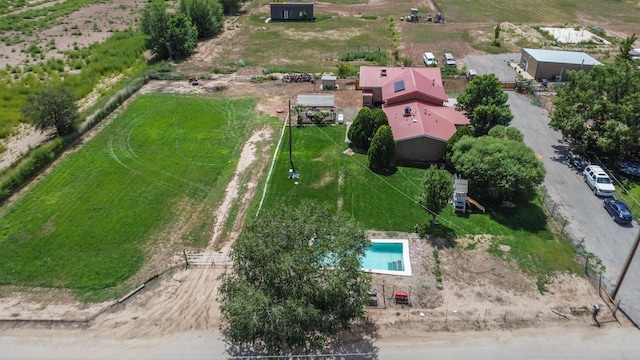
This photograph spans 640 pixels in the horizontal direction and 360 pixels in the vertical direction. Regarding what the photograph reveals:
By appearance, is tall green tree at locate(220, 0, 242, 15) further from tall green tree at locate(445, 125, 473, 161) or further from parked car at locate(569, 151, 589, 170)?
parked car at locate(569, 151, 589, 170)

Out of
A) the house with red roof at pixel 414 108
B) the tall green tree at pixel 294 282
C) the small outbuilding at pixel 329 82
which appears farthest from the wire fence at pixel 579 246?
the small outbuilding at pixel 329 82

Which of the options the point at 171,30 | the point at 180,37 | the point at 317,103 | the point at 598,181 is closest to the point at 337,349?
the point at 598,181

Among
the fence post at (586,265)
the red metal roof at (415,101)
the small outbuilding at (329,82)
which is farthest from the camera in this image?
the small outbuilding at (329,82)

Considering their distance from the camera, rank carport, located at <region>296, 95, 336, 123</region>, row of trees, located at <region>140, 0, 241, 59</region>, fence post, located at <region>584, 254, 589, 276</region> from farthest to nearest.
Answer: row of trees, located at <region>140, 0, 241, 59</region>
carport, located at <region>296, 95, 336, 123</region>
fence post, located at <region>584, 254, 589, 276</region>

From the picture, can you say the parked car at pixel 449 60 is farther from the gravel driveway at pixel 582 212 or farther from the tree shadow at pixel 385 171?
the tree shadow at pixel 385 171

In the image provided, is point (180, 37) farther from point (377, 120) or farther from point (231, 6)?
point (377, 120)

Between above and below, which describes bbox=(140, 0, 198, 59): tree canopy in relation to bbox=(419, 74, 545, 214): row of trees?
above

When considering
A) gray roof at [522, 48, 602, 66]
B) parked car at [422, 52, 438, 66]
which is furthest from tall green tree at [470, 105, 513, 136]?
parked car at [422, 52, 438, 66]
